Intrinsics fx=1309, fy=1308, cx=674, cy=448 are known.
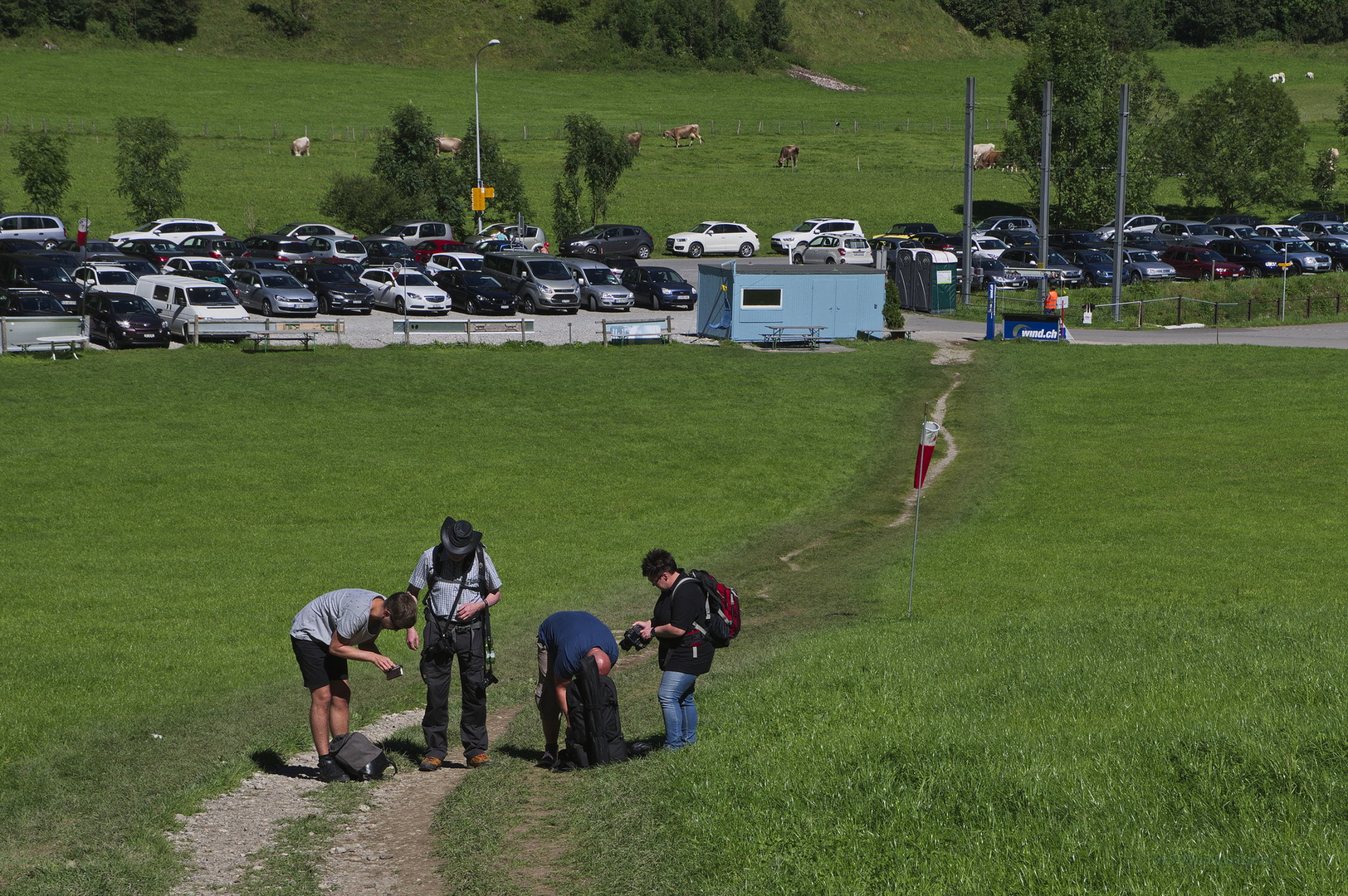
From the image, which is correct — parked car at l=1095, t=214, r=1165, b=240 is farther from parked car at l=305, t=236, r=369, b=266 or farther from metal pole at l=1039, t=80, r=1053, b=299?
parked car at l=305, t=236, r=369, b=266

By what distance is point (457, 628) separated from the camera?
32.8ft

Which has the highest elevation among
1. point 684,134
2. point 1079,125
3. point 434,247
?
point 684,134

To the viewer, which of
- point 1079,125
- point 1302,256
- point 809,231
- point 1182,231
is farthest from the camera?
point 1079,125

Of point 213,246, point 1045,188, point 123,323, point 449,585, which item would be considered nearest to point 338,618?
point 449,585

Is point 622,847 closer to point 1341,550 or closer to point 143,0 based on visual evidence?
point 1341,550

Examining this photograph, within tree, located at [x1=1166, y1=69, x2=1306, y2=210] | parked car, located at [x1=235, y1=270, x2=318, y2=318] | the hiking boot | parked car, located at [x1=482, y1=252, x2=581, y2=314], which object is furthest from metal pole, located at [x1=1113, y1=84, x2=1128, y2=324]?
the hiking boot

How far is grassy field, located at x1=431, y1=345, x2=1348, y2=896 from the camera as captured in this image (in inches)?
283

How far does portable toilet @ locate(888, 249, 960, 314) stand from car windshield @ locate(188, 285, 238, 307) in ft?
80.7

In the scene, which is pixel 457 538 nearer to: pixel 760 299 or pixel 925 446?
pixel 925 446

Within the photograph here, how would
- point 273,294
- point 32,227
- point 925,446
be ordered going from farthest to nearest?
point 32,227 < point 273,294 < point 925,446

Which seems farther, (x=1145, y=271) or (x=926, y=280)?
(x=1145, y=271)

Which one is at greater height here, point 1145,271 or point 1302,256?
point 1302,256

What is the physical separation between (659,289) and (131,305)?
18.5 metres

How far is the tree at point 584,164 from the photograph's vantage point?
63438 millimetres
